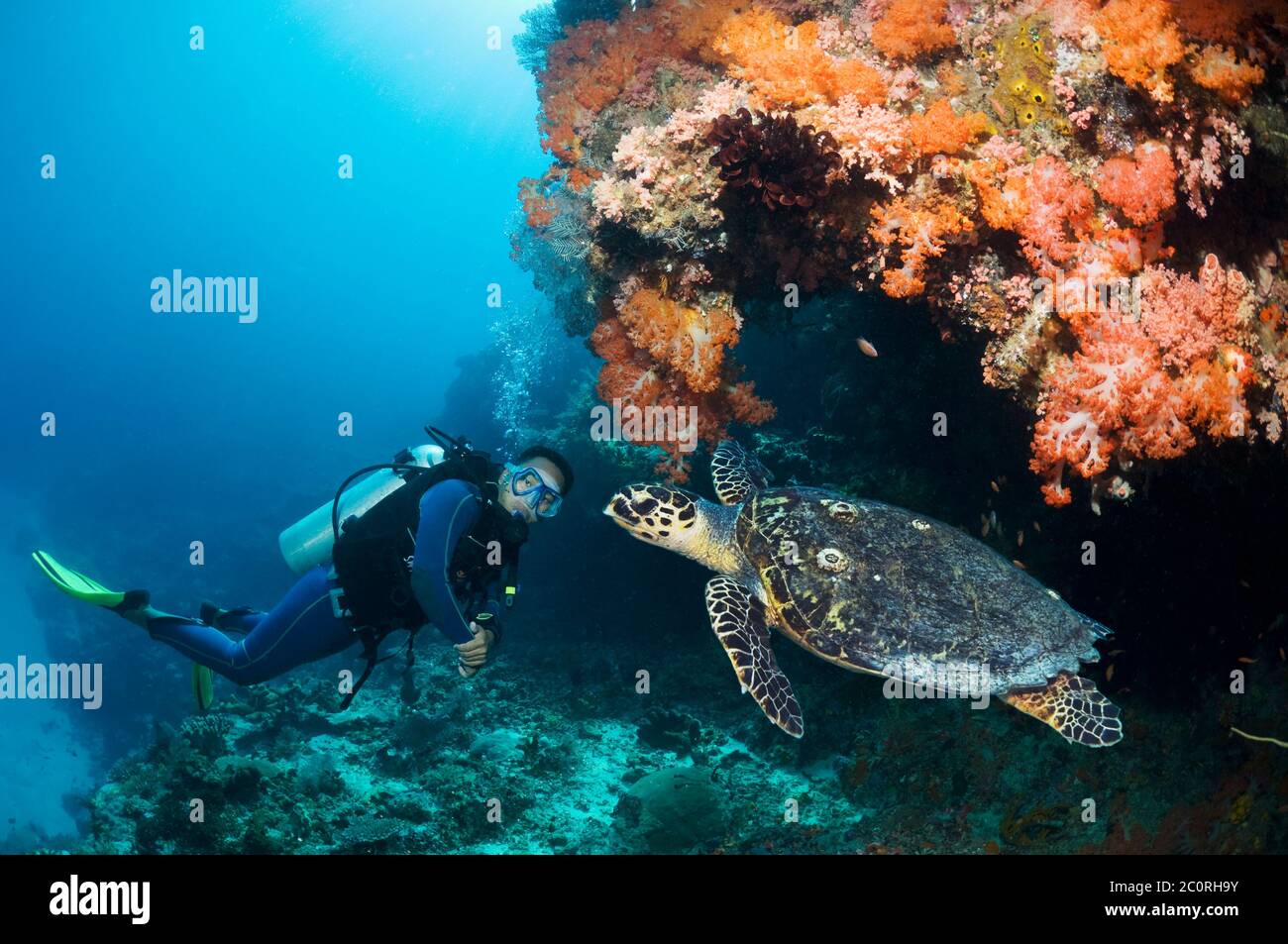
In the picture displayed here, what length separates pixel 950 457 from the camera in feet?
19.6

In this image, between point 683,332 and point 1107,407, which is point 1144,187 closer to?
point 1107,407

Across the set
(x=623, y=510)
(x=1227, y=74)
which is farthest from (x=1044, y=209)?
(x=623, y=510)

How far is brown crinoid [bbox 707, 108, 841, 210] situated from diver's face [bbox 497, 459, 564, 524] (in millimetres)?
2672

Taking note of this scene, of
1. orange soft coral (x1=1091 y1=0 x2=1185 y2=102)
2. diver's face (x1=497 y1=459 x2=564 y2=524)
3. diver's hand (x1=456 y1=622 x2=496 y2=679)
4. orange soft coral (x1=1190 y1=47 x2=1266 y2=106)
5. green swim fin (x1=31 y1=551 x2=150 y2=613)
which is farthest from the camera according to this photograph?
green swim fin (x1=31 y1=551 x2=150 y2=613)

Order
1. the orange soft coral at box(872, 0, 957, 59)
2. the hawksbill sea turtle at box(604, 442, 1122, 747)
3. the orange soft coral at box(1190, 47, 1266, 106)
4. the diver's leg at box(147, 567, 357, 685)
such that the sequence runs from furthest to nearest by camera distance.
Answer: the diver's leg at box(147, 567, 357, 685)
the orange soft coral at box(872, 0, 957, 59)
the hawksbill sea turtle at box(604, 442, 1122, 747)
the orange soft coral at box(1190, 47, 1266, 106)

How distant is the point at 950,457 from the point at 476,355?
1067 inches

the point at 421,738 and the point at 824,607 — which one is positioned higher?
the point at 824,607

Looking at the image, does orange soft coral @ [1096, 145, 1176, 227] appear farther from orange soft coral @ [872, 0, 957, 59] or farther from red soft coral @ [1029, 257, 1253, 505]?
orange soft coral @ [872, 0, 957, 59]

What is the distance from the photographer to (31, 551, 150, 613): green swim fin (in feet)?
18.3

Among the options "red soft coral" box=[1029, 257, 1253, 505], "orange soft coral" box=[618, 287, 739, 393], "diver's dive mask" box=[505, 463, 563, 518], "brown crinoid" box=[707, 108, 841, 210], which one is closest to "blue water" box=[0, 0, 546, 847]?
"diver's dive mask" box=[505, 463, 563, 518]

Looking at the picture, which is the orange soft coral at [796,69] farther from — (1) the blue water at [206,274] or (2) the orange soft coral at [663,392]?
(1) the blue water at [206,274]

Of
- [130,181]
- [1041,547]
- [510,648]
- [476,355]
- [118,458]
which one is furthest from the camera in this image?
[130,181]
